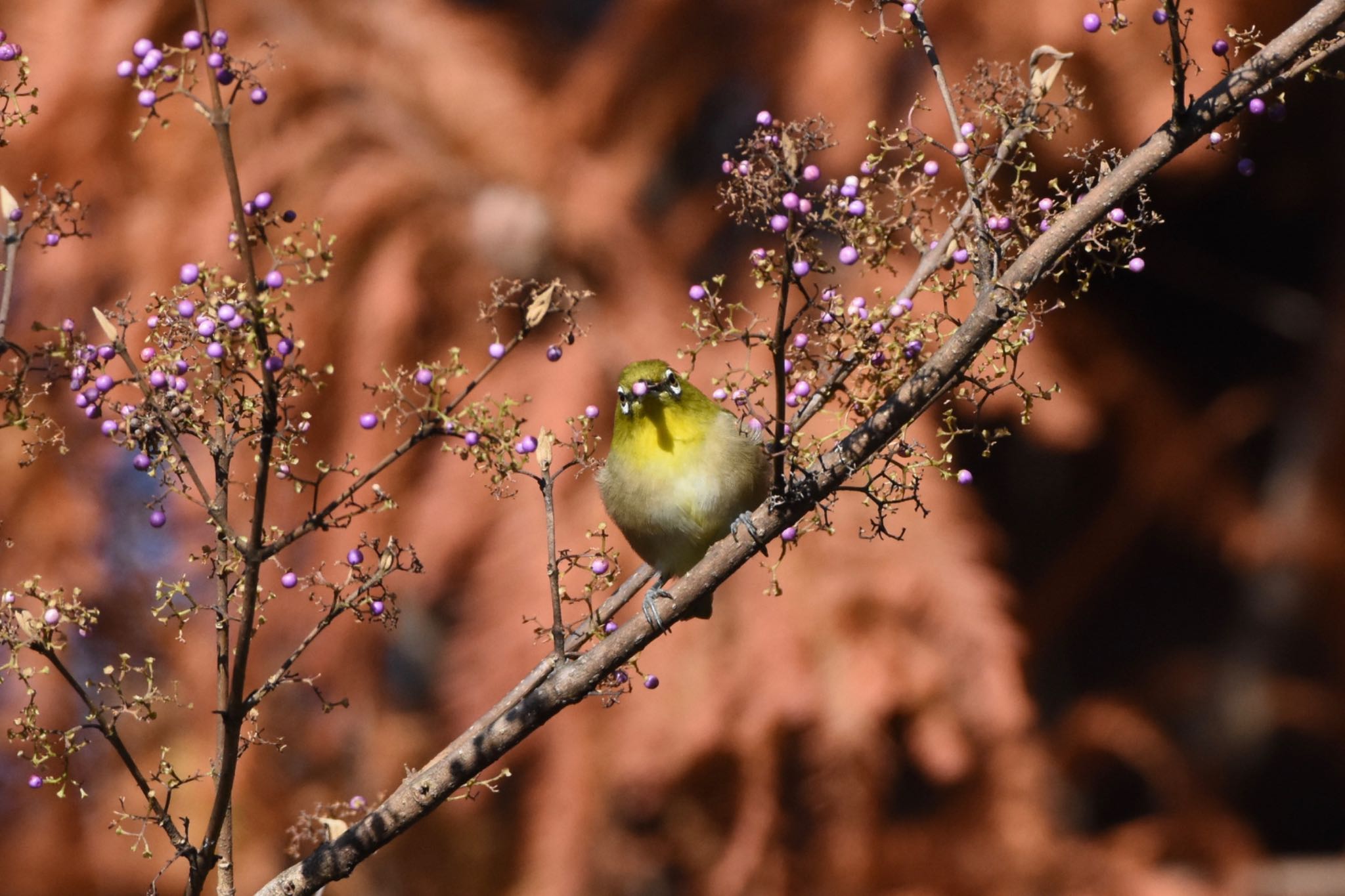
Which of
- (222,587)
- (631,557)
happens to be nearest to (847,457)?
(222,587)

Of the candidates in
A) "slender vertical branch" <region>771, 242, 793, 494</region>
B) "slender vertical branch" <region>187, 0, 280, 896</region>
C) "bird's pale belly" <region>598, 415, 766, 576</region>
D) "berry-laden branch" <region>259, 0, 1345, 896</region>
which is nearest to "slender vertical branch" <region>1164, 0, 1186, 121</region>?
"berry-laden branch" <region>259, 0, 1345, 896</region>

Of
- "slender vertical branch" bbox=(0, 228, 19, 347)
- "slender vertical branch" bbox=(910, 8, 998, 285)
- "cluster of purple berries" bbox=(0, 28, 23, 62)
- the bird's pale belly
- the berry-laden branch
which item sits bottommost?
the berry-laden branch

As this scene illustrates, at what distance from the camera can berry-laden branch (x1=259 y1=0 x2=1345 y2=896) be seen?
0.98 meters

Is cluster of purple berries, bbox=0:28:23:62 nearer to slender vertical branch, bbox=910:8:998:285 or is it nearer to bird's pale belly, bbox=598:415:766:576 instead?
slender vertical branch, bbox=910:8:998:285

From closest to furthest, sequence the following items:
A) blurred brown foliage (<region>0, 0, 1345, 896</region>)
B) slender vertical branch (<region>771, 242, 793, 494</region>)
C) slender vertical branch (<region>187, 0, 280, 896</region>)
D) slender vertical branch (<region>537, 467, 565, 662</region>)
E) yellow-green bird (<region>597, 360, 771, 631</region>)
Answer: slender vertical branch (<region>187, 0, 280, 896</region>) < slender vertical branch (<region>771, 242, 793, 494</region>) < slender vertical branch (<region>537, 467, 565, 662</region>) < yellow-green bird (<region>597, 360, 771, 631</region>) < blurred brown foliage (<region>0, 0, 1345, 896</region>)

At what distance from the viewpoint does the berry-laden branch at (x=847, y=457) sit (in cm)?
98

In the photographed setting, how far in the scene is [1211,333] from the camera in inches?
214

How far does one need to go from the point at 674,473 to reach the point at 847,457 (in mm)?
1236

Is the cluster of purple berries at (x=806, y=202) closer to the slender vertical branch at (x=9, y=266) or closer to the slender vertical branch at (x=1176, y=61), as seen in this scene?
the slender vertical branch at (x=1176, y=61)

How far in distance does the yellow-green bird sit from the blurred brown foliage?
1000 millimetres

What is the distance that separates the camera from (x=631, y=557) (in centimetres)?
341

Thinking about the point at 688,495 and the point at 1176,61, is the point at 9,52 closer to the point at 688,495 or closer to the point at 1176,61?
the point at 1176,61

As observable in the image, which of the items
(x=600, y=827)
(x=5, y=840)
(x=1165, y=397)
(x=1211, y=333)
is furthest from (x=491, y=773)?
(x=1211, y=333)

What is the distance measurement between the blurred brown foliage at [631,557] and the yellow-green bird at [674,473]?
3.28 ft
